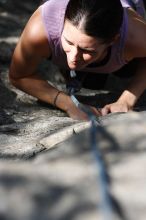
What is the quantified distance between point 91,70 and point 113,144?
3.95 feet

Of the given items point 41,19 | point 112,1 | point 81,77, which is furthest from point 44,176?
point 81,77

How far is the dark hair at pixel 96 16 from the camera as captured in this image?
148 centimetres

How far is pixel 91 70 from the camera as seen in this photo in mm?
1976

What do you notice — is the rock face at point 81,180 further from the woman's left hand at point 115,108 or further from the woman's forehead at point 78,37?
the woman's left hand at point 115,108

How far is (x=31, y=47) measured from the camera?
181cm

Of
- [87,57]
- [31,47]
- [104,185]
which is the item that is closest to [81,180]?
[104,185]

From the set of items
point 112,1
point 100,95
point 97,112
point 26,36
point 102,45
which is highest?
point 112,1

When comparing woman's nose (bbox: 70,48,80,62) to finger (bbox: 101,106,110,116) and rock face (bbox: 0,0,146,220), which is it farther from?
rock face (bbox: 0,0,146,220)

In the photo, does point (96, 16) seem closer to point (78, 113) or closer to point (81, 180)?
point (78, 113)

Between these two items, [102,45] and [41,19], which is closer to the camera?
[102,45]

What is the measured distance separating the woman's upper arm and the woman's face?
0.14 m

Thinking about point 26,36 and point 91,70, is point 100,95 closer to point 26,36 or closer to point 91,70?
point 91,70

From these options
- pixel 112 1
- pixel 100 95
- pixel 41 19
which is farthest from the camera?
pixel 100 95

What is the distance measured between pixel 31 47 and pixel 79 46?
11.2 inches
